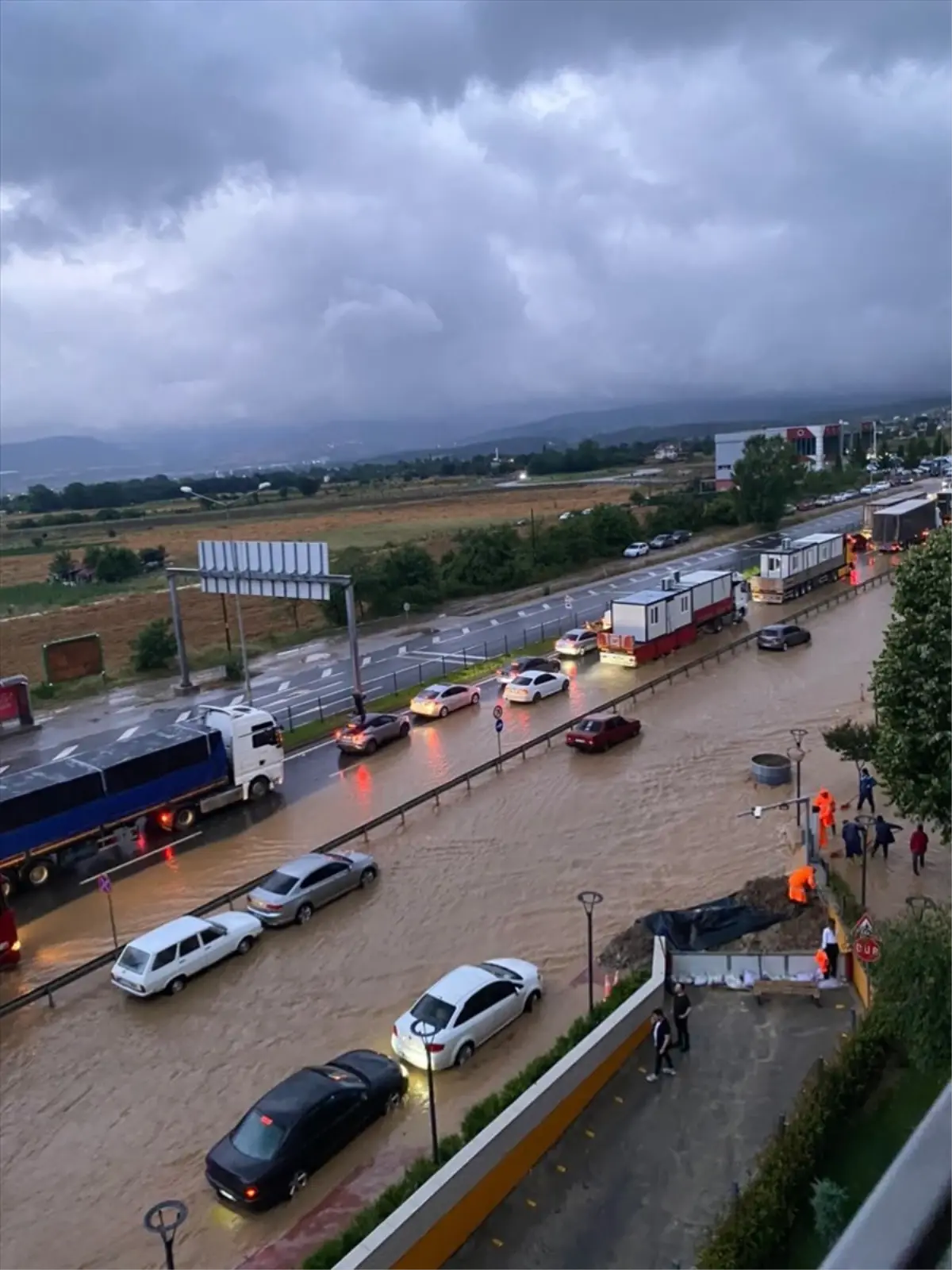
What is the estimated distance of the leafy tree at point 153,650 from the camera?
45.7m

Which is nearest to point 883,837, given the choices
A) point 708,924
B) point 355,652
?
point 708,924

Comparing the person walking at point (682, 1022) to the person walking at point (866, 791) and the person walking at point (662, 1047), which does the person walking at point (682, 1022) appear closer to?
the person walking at point (662, 1047)

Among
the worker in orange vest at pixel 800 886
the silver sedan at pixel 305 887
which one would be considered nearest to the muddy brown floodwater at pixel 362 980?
the silver sedan at pixel 305 887

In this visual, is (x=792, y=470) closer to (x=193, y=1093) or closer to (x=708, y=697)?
(x=708, y=697)

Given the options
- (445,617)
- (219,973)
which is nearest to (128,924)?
(219,973)

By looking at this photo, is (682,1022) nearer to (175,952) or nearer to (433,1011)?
(433,1011)

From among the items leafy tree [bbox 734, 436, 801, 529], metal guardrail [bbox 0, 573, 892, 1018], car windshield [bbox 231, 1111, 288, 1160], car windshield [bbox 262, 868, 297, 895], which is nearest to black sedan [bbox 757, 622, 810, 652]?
metal guardrail [bbox 0, 573, 892, 1018]

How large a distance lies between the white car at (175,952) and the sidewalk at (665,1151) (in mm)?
7976

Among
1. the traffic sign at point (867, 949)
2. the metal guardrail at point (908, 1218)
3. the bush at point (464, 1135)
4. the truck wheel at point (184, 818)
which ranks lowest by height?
the truck wheel at point (184, 818)

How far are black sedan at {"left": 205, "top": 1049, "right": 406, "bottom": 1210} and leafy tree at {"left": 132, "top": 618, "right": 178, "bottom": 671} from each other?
3591 centimetres

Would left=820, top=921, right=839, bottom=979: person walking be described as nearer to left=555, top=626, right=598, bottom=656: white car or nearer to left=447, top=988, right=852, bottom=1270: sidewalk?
left=447, top=988, right=852, bottom=1270: sidewalk

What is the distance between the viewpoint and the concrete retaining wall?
948 centimetres

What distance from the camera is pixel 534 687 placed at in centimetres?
3391

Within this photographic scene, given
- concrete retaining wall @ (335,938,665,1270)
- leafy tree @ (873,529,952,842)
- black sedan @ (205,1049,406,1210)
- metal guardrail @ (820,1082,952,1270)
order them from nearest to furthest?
metal guardrail @ (820,1082,952,1270) → concrete retaining wall @ (335,938,665,1270) → black sedan @ (205,1049,406,1210) → leafy tree @ (873,529,952,842)
